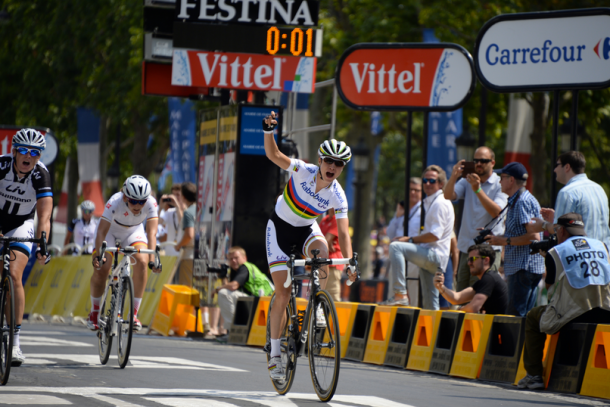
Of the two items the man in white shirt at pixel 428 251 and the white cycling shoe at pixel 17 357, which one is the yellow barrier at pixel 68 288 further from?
the white cycling shoe at pixel 17 357

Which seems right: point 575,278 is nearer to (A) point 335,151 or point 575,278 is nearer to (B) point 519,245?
(B) point 519,245

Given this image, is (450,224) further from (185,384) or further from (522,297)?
(185,384)

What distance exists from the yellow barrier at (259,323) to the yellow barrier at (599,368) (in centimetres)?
550

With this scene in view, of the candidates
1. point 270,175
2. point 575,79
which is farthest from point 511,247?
point 270,175

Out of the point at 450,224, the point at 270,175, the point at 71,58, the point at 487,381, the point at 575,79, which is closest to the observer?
the point at 487,381

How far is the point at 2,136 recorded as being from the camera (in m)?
23.6

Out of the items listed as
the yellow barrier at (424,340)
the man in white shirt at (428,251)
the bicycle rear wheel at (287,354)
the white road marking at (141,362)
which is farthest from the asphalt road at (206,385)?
the man in white shirt at (428,251)

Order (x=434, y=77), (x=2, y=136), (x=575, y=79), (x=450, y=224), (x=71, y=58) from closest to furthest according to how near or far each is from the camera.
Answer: (x=575, y=79) → (x=450, y=224) → (x=434, y=77) → (x=2, y=136) → (x=71, y=58)

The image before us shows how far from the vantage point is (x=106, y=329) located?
10406 millimetres

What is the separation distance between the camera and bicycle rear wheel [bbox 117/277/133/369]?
32.6 ft

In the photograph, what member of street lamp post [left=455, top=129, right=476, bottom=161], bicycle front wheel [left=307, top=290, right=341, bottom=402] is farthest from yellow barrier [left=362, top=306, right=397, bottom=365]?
street lamp post [left=455, top=129, right=476, bottom=161]

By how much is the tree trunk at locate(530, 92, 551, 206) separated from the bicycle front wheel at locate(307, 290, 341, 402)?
16.5m

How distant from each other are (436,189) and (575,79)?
240cm

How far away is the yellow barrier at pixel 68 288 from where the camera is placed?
16953 millimetres
